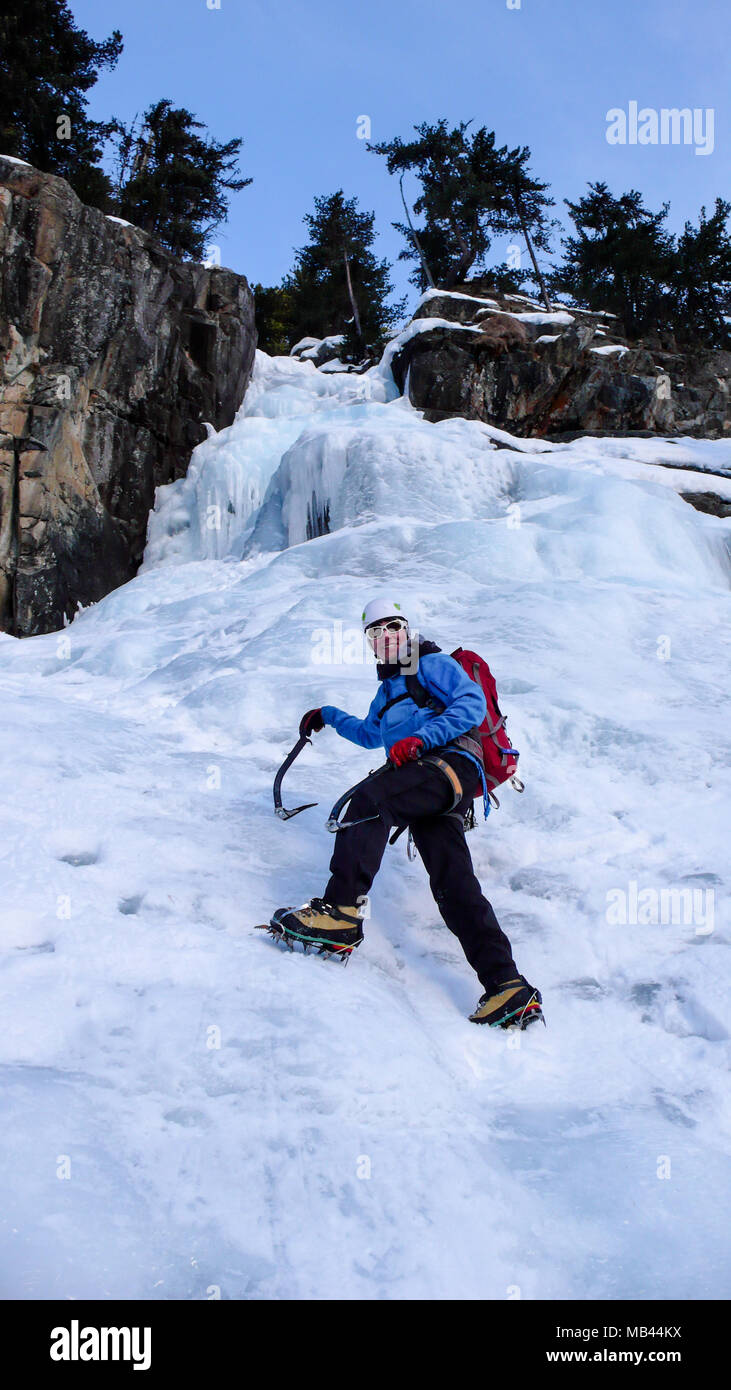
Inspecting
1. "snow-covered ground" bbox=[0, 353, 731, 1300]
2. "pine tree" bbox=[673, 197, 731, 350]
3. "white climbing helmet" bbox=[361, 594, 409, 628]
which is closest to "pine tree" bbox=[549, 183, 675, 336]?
"pine tree" bbox=[673, 197, 731, 350]

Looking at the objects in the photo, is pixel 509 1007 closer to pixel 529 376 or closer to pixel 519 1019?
pixel 519 1019

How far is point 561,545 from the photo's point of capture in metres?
9.38

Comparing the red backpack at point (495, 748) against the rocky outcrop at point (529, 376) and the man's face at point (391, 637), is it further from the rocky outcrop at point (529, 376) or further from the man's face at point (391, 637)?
the rocky outcrop at point (529, 376)

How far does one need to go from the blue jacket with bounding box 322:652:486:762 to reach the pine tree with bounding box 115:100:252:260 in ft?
67.3

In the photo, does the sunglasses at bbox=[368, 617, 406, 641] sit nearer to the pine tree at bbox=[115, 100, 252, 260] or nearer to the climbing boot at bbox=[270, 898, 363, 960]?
the climbing boot at bbox=[270, 898, 363, 960]

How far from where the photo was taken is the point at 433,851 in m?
3.14

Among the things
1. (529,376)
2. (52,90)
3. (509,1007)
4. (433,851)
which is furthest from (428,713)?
(52,90)

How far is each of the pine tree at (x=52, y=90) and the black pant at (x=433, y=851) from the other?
18.1 m

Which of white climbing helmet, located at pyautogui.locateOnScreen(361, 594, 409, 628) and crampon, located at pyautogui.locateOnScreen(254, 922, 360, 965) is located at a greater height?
white climbing helmet, located at pyautogui.locateOnScreen(361, 594, 409, 628)

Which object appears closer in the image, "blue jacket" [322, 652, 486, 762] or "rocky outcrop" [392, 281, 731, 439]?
"blue jacket" [322, 652, 486, 762]

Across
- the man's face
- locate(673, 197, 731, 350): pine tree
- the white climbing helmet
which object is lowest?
the man's face

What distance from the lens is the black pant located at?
2957mm
